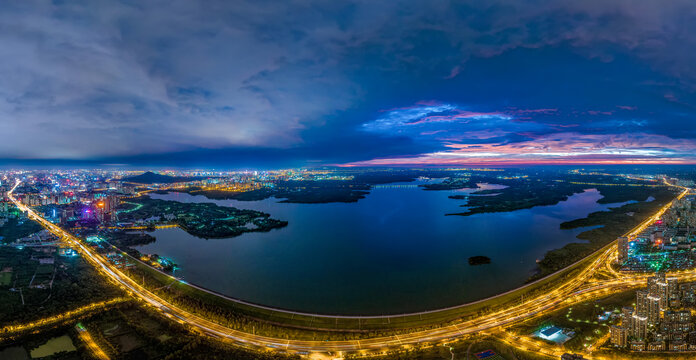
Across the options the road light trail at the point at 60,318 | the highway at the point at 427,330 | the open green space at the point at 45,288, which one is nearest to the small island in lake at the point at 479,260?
the highway at the point at 427,330

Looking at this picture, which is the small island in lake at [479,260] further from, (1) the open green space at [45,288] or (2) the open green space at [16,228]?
(2) the open green space at [16,228]

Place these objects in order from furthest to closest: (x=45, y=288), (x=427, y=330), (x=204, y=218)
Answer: (x=204, y=218)
(x=45, y=288)
(x=427, y=330)

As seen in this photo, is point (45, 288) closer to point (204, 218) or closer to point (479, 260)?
point (204, 218)

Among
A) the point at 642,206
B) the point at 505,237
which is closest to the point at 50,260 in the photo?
the point at 505,237

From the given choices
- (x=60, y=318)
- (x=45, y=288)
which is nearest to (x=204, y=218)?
(x=45, y=288)

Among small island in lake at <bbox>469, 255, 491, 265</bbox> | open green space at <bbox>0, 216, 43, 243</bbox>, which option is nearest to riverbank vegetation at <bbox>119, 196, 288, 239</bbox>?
open green space at <bbox>0, 216, 43, 243</bbox>

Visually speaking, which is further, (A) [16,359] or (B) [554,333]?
(B) [554,333]

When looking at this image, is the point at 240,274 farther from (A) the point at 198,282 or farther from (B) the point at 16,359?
(B) the point at 16,359

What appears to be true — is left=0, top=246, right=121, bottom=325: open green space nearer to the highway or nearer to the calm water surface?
the highway
